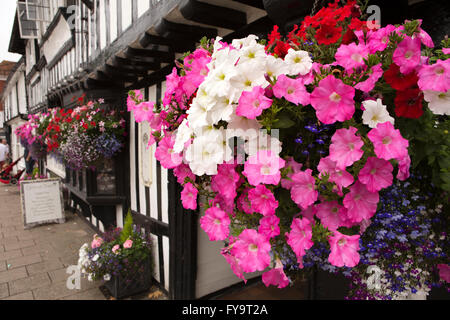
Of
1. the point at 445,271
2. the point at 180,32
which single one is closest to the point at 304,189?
the point at 445,271

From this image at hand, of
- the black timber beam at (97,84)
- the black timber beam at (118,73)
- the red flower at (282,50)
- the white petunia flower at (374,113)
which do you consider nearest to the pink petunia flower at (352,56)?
the white petunia flower at (374,113)

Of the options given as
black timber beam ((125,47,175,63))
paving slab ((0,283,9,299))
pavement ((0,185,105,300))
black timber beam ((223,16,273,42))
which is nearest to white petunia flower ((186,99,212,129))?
black timber beam ((223,16,273,42))

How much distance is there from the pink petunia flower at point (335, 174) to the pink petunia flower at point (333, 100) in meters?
0.13

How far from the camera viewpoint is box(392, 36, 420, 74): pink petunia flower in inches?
31.5

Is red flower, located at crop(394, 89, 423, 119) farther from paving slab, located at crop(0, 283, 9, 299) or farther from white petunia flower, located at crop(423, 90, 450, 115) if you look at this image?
paving slab, located at crop(0, 283, 9, 299)

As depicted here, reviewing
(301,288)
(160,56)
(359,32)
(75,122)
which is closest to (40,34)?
(75,122)

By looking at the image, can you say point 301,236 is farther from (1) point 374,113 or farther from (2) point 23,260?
(2) point 23,260

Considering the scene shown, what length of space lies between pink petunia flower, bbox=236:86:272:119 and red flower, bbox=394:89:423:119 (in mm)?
375

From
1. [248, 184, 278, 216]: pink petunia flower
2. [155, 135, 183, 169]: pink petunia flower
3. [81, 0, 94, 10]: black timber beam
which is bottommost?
[248, 184, 278, 216]: pink petunia flower

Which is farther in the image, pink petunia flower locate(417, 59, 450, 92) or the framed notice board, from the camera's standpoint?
the framed notice board

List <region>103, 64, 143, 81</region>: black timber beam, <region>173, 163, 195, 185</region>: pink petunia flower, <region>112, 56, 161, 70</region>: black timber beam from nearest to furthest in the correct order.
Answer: <region>173, 163, 195, 185</region>: pink petunia flower, <region>112, 56, 161, 70</region>: black timber beam, <region>103, 64, 143, 81</region>: black timber beam
